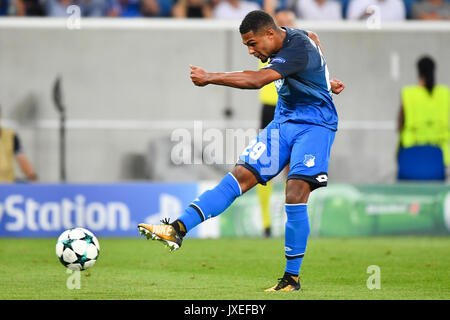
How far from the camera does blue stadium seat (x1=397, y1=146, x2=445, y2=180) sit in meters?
12.9

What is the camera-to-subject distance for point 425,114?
1292 centimetres

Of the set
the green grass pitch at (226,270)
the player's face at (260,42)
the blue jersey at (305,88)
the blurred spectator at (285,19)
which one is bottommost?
the green grass pitch at (226,270)

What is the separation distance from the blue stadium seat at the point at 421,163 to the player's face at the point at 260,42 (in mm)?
6392

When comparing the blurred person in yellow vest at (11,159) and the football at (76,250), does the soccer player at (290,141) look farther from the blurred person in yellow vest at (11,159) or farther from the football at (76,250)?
the blurred person in yellow vest at (11,159)

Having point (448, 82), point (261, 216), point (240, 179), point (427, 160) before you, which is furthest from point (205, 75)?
point (448, 82)

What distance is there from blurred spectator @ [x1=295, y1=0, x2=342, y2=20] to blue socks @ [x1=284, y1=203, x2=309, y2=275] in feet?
26.6

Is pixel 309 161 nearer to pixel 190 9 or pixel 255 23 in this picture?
pixel 255 23

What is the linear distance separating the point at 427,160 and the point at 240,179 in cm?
657

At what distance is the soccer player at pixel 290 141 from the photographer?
22.6ft

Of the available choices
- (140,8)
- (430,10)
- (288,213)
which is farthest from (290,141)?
(430,10)

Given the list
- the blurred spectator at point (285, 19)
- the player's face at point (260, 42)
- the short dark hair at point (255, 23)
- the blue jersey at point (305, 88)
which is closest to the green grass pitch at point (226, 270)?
the blue jersey at point (305, 88)

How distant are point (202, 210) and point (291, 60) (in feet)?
4.37

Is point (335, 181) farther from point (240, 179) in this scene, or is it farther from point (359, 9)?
point (240, 179)

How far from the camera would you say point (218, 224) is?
1277 centimetres
